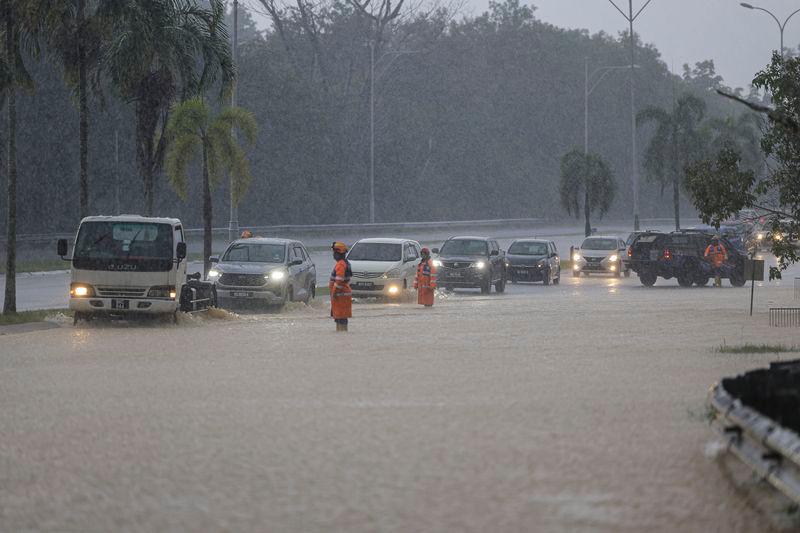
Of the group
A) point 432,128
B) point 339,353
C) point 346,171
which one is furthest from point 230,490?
point 432,128

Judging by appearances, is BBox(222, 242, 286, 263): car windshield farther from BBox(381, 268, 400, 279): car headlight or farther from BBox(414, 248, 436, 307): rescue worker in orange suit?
BBox(381, 268, 400, 279): car headlight

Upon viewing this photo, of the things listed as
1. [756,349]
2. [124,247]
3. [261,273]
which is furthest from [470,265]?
[756,349]

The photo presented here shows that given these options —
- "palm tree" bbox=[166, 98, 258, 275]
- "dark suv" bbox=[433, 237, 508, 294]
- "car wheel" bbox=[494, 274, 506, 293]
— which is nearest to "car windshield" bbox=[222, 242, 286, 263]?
"dark suv" bbox=[433, 237, 508, 294]

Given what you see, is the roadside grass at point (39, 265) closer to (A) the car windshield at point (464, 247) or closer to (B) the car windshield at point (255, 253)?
(A) the car windshield at point (464, 247)

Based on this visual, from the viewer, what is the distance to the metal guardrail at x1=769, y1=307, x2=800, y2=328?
26.8m

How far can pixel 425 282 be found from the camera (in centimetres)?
3312

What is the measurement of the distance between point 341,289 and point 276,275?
734 cm

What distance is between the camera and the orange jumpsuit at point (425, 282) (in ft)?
108

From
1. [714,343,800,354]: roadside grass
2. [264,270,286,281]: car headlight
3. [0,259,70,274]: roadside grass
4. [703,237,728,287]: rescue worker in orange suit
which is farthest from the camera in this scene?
[0,259,70,274]: roadside grass

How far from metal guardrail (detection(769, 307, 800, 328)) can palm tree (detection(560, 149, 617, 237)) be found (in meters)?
40.7

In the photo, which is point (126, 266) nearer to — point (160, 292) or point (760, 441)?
point (160, 292)

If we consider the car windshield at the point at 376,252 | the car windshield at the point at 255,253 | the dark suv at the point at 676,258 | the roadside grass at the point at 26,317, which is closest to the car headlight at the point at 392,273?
the car windshield at the point at 376,252

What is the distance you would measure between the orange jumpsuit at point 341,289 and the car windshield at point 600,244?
1185 inches

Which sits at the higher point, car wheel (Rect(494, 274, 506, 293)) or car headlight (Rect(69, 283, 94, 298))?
car headlight (Rect(69, 283, 94, 298))
